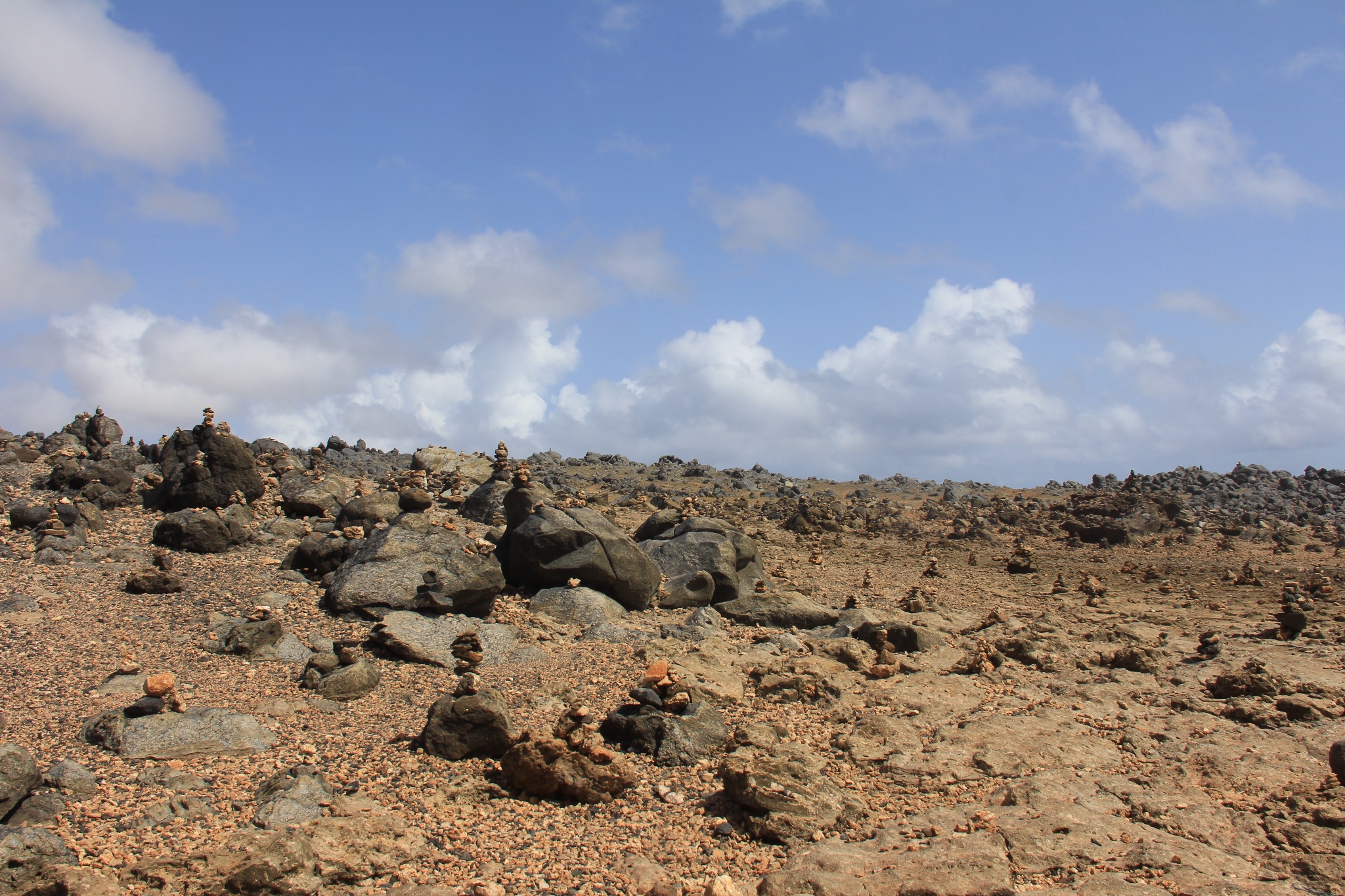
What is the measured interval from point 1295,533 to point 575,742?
29927 millimetres

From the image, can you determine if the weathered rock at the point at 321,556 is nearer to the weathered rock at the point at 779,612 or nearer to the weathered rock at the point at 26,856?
the weathered rock at the point at 779,612

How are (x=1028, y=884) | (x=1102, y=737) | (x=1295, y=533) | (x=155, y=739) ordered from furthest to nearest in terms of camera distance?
(x=1295, y=533), (x=1102, y=737), (x=155, y=739), (x=1028, y=884)

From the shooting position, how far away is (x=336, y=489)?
19.7m

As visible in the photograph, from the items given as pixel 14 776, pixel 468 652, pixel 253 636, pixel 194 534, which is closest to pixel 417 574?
pixel 468 652

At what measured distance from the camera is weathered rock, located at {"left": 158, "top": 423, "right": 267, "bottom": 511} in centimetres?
1722

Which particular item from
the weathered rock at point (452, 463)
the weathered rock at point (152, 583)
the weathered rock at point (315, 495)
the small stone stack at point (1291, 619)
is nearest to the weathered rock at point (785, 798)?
the weathered rock at point (152, 583)

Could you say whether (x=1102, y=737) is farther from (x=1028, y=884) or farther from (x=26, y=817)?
(x=26, y=817)

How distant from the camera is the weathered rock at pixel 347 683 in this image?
10.4 m

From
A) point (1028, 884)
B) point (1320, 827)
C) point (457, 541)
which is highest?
point (457, 541)

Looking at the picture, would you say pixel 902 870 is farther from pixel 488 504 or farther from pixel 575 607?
pixel 488 504

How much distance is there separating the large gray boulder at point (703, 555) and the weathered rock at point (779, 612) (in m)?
0.70

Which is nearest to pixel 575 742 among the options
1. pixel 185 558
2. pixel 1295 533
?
pixel 185 558

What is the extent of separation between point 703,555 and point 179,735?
33.2ft

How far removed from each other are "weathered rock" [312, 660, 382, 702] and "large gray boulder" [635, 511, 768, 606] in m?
6.42
